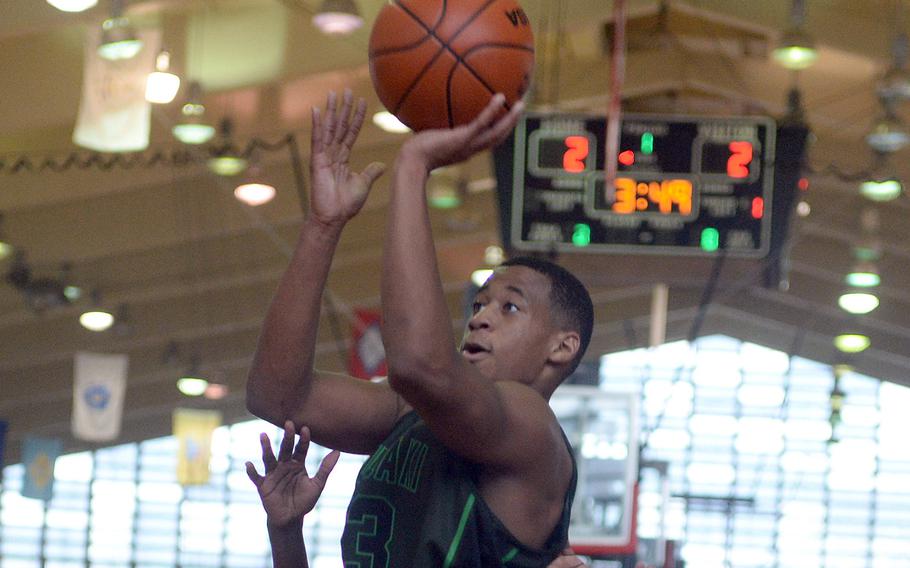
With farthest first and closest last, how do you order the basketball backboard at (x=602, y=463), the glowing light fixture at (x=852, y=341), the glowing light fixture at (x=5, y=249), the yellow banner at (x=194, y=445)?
the glowing light fixture at (x=852, y=341), the yellow banner at (x=194, y=445), the glowing light fixture at (x=5, y=249), the basketball backboard at (x=602, y=463)

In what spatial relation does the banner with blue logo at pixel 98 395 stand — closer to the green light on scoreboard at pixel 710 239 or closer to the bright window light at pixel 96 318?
the bright window light at pixel 96 318

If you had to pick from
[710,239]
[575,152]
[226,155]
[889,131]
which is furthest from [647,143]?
[226,155]

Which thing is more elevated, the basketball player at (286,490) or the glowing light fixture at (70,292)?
the glowing light fixture at (70,292)

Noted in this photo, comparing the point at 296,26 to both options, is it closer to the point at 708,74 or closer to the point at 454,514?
the point at 708,74

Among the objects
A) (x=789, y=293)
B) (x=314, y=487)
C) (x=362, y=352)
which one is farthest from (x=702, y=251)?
(x=789, y=293)

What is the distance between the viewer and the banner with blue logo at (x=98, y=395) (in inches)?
752

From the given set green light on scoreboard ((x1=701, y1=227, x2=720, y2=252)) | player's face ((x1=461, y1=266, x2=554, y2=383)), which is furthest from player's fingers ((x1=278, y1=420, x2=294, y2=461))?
green light on scoreboard ((x1=701, y1=227, x2=720, y2=252))

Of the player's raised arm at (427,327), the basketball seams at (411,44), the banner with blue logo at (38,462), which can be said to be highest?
the banner with blue logo at (38,462)

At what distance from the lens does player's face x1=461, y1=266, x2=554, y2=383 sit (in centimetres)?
312

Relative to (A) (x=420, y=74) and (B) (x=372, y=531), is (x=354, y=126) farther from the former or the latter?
(B) (x=372, y=531)

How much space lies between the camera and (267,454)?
124 inches

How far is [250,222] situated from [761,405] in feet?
43.3

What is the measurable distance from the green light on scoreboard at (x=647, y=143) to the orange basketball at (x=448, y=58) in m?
5.85

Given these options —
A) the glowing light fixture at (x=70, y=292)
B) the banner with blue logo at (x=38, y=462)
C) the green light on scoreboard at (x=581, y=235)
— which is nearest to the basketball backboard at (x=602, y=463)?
the green light on scoreboard at (x=581, y=235)
